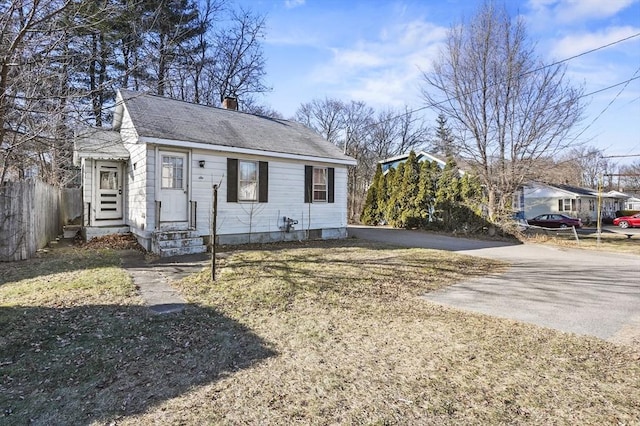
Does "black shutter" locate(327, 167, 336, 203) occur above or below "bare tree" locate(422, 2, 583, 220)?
below

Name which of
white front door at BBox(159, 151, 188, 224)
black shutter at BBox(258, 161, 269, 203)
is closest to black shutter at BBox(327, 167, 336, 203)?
black shutter at BBox(258, 161, 269, 203)

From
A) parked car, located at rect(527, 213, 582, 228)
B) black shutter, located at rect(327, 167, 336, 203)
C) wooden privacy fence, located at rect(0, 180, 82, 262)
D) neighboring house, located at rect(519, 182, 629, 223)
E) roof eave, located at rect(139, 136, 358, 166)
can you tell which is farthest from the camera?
neighboring house, located at rect(519, 182, 629, 223)

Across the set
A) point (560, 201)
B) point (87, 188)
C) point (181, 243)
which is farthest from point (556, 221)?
point (87, 188)

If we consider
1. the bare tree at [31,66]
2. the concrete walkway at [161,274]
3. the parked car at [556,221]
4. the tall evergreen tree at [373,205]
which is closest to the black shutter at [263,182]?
the concrete walkway at [161,274]

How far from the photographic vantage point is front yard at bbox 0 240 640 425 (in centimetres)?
254

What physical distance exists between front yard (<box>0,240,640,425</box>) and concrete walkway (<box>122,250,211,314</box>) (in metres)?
0.21

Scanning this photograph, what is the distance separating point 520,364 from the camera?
3322 millimetres

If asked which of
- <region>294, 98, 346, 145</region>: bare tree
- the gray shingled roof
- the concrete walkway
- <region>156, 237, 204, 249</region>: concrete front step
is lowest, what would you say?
the concrete walkway

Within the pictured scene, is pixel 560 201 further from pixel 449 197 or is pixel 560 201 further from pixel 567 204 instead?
pixel 449 197

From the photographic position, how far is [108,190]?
11.3m

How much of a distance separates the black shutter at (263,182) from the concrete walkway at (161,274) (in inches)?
110

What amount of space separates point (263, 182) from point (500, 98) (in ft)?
37.7

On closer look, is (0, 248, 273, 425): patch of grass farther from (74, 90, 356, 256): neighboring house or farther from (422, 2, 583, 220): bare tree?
(422, 2, 583, 220): bare tree

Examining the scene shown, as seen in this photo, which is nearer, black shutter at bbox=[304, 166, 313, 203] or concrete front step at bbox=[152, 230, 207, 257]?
concrete front step at bbox=[152, 230, 207, 257]
